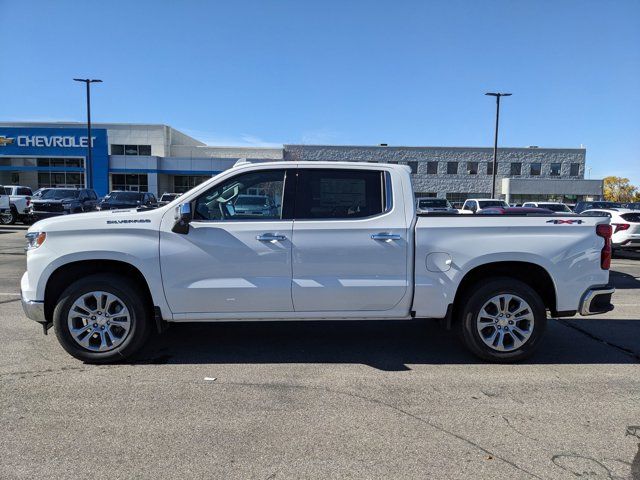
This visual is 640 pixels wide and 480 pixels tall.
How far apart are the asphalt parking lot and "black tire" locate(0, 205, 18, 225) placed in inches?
823

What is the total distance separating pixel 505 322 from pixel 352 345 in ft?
5.39

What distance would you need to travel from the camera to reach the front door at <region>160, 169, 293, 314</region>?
4.43m

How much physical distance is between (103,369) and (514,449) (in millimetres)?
3624

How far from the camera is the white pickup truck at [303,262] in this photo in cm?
444

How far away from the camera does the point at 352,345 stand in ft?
17.4

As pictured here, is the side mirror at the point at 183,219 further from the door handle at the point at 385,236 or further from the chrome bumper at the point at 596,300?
the chrome bumper at the point at 596,300

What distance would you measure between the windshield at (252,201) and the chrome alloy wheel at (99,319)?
148cm

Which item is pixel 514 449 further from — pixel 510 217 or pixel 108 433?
pixel 108 433

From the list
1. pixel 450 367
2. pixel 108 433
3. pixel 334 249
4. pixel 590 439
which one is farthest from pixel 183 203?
pixel 590 439

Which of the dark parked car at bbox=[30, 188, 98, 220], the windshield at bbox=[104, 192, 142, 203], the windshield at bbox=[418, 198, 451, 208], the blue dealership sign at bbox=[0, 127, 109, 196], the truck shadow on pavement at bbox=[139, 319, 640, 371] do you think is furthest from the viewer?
the blue dealership sign at bbox=[0, 127, 109, 196]

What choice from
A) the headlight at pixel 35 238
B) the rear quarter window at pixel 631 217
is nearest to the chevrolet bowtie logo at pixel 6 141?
the headlight at pixel 35 238

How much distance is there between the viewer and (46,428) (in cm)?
335

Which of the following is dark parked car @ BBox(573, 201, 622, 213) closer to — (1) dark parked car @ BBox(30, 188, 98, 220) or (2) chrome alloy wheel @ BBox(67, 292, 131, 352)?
(2) chrome alloy wheel @ BBox(67, 292, 131, 352)

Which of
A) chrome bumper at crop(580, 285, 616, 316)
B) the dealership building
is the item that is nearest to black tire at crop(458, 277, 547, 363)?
chrome bumper at crop(580, 285, 616, 316)
